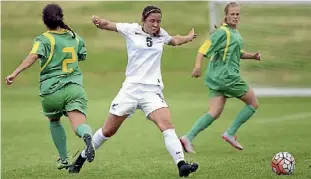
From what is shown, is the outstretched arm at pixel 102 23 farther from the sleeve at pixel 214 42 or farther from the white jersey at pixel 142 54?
the sleeve at pixel 214 42

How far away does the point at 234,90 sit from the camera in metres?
11.8

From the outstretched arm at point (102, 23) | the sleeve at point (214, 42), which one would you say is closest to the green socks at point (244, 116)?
the sleeve at point (214, 42)

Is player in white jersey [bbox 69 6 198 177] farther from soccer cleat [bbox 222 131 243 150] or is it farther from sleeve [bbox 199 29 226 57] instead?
soccer cleat [bbox 222 131 243 150]

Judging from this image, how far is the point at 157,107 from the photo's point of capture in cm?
952

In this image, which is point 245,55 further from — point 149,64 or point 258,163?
point 149,64

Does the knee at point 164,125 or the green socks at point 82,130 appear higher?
the knee at point 164,125

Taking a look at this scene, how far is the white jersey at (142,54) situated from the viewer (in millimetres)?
9633

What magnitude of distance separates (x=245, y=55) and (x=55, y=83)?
306cm

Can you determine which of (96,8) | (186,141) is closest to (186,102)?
(186,141)

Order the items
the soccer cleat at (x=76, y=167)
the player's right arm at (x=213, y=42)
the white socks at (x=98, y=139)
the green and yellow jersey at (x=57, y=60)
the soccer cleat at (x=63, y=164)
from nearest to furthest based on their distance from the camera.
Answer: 1. the green and yellow jersey at (x=57, y=60)
2. the white socks at (x=98, y=139)
3. the soccer cleat at (x=76, y=167)
4. the soccer cleat at (x=63, y=164)
5. the player's right arm at (x=213, y=42)

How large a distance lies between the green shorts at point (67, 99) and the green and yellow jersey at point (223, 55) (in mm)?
2239

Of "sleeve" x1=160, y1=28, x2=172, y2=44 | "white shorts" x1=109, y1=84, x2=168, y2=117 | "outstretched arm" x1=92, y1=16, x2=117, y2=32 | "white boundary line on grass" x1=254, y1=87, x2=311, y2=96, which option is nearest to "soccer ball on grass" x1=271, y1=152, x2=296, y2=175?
"white shorts" x1=109, y1=84, x2=168, y2=117

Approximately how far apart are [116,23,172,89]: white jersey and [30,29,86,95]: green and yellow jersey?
1.98ft

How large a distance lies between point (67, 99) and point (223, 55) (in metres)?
2.68
